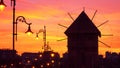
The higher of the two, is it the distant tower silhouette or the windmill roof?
the windmill roof

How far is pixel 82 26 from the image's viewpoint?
7575 centimetres

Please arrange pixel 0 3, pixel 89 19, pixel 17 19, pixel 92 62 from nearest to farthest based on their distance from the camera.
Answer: pixel 0 3 → pixel 17 19 → pixel 92 62 → pixel 89 19

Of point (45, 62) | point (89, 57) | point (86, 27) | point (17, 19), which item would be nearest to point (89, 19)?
point (86, 27)

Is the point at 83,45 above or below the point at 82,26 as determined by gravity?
below

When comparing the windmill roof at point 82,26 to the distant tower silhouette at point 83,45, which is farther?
the windmill roof at point 82,26

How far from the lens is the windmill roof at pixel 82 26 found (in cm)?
7469

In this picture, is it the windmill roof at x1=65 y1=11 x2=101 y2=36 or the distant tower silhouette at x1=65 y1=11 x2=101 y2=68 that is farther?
the windmill roof at x1=65 y1=11 x2=101 y2=36

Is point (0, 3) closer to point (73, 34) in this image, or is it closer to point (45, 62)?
point (73, 34)

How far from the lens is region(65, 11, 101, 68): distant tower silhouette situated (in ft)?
238

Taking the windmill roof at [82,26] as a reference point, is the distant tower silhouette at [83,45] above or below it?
below

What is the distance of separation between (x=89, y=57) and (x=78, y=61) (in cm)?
184

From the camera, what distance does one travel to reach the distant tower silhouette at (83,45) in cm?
7256

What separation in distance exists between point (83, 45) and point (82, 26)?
312 cm

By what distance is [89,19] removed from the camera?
256 ft
